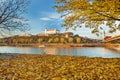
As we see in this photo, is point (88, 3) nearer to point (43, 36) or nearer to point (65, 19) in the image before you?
point (65, 19)

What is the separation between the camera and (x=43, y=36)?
538 feet

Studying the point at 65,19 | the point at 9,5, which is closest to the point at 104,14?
the point at 65,19

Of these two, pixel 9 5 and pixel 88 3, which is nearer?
pixel 88 3

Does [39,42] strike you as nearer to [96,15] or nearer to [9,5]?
[9,5]

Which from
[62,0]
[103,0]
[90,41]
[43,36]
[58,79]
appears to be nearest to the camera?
Answer: [58,79]

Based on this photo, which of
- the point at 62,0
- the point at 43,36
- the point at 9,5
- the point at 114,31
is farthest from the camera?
the point at 43,36

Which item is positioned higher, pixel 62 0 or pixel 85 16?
pixel 62 0

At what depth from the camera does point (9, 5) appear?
31031 millimetres

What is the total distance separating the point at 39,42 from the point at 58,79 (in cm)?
16414

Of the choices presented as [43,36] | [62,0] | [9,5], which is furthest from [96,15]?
[43,36]

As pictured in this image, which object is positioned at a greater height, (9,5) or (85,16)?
(9,5)

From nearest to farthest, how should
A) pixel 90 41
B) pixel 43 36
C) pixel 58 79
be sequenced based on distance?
1. pixel 58 79
2. pixel 43 36
3. pixel 90 41

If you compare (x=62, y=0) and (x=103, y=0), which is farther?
(x=62, y=0)

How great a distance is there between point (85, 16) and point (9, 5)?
15160 mm
